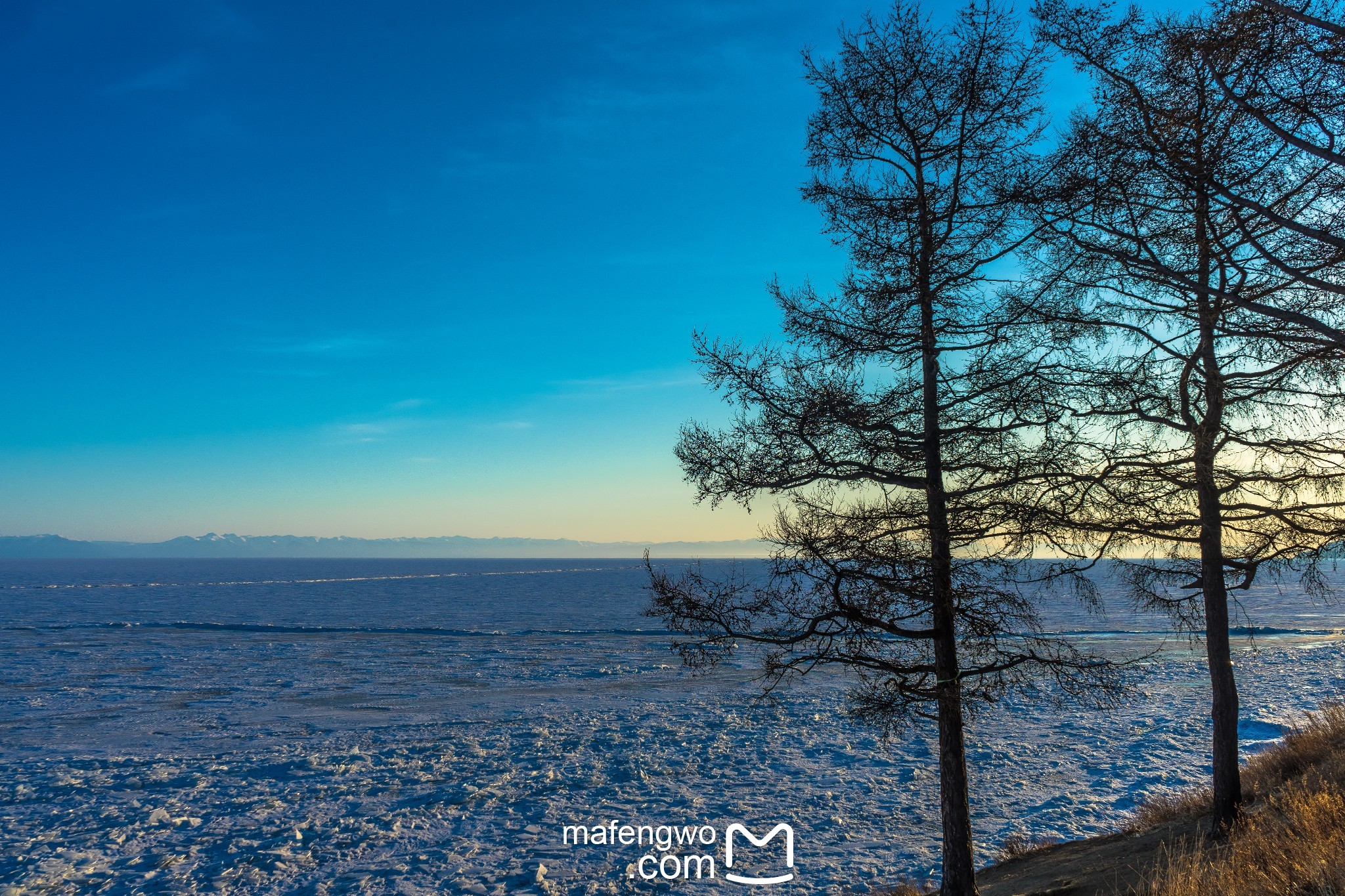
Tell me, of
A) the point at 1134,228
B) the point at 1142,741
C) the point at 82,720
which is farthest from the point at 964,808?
the point at 82,720

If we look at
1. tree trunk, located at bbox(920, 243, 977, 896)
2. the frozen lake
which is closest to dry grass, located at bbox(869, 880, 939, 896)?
the frozen lake

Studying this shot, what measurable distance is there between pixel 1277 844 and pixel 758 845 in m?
7.85

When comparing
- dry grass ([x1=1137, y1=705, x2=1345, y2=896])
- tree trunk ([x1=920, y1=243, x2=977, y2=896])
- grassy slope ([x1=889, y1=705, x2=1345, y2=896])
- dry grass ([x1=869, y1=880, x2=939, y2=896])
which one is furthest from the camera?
dry grass ([x1=869, y1=880, x2=939, y2=896])

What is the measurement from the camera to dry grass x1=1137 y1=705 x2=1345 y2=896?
588 centimetres

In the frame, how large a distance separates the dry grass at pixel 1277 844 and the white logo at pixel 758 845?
5.35m

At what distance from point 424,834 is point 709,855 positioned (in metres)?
4.96

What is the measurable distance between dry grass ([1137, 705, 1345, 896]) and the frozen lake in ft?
10.1

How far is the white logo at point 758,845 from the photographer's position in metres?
11.6

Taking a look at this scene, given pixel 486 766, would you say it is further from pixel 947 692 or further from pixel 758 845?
pixel 947 692

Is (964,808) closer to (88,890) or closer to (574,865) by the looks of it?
(574,865)

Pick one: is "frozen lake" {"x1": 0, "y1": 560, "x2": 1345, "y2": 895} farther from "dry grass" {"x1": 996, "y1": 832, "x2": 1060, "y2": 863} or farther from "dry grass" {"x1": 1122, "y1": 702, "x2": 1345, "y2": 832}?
"dry grass" {"x1": 1122, "y1": 702, "x2": 1345, "y2": 832}

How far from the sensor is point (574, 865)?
12.1 m

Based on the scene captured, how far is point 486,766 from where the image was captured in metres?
17.2

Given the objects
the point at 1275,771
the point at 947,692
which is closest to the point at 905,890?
the point at 947,692
